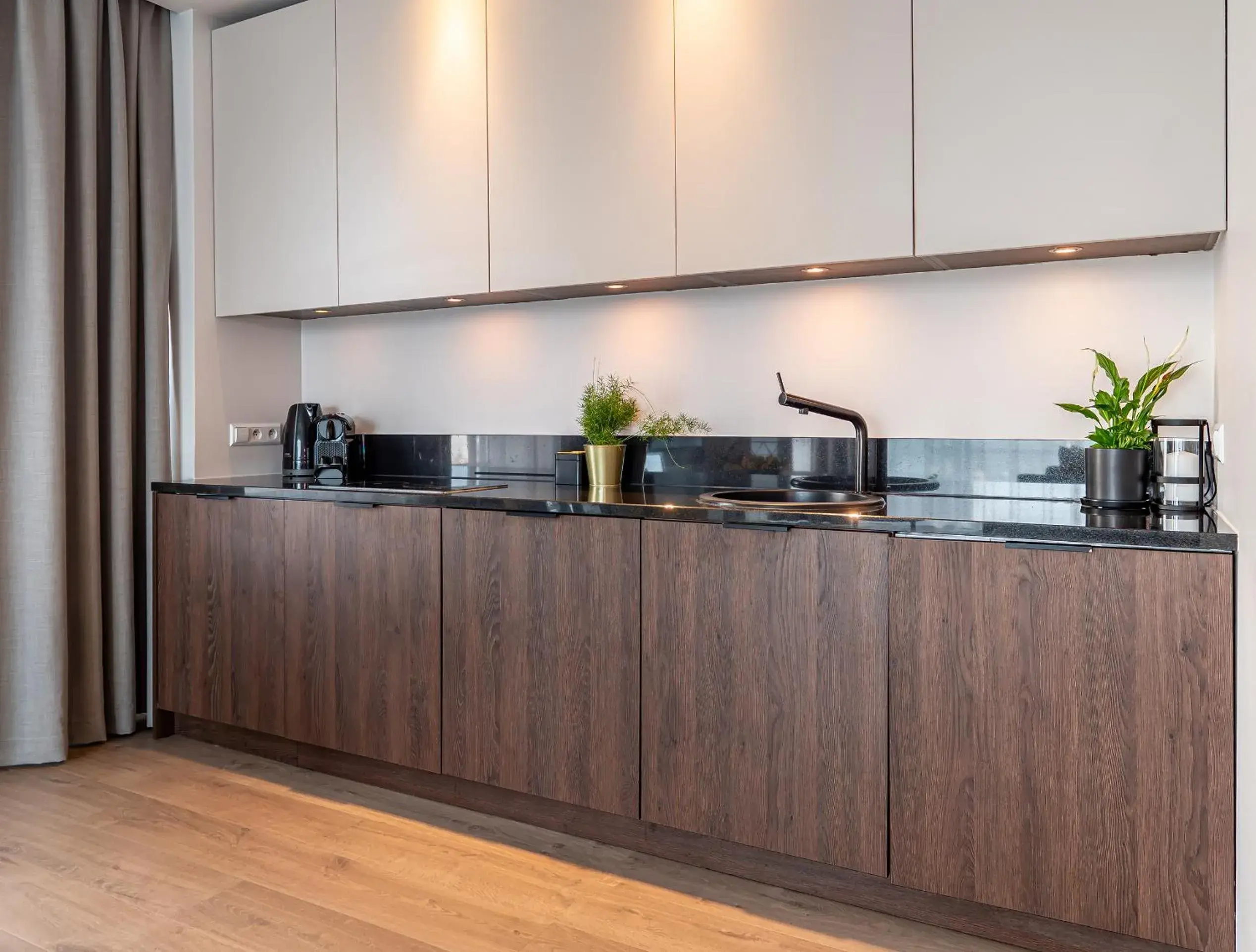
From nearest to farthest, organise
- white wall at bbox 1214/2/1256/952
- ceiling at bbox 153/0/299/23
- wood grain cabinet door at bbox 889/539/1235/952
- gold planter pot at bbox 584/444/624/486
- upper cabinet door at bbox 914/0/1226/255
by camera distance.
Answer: white wall at bbox 1214/2/1256/952
wood grain cabinet door at bbox 889/539/1235/952
upper cabinet door at bbox 914/0/1226/255
gold planter pot at bbox 584/444/624/486
ceiling at bbox 153/0/299/23

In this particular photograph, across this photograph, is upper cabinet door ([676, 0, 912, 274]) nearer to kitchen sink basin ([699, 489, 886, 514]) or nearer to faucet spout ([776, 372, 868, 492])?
faucet spout ([776, 372, 868, 492])

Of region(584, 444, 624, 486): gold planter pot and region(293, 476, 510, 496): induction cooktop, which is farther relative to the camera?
region(584, 444, 624, 486): gold planter pot

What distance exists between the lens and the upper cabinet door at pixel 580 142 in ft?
7.72

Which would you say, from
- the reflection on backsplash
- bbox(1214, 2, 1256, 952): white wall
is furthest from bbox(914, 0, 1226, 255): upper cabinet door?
the reflection on backsplash

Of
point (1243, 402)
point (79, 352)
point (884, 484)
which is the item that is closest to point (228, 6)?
point (79, 352)

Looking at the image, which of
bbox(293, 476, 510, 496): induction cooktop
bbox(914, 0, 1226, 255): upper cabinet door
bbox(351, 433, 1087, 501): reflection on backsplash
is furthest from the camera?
bbox(293, 476, 510, 496): induction cooktop

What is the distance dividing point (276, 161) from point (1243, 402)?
281 centimetres

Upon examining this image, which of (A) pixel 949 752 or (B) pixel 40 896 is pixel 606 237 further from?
(B) pixel 40 896

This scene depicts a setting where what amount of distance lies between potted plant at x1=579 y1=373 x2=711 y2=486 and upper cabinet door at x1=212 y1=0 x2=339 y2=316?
0.94 metres

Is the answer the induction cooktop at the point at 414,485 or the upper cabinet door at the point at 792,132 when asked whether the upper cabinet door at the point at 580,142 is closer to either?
the upper cabinet door at the point at 792,132

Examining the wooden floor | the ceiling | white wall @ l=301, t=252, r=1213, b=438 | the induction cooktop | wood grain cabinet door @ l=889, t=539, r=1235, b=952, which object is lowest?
the wooden floor

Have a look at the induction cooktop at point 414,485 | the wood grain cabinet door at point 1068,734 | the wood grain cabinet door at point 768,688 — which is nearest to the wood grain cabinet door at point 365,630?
the induction cooktop at point 414,485

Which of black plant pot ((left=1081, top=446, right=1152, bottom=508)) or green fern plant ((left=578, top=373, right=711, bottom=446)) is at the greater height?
green fern plant ((left=578, top=373, right=711, bottom=446))

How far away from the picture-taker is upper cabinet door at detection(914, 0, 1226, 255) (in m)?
1.79
